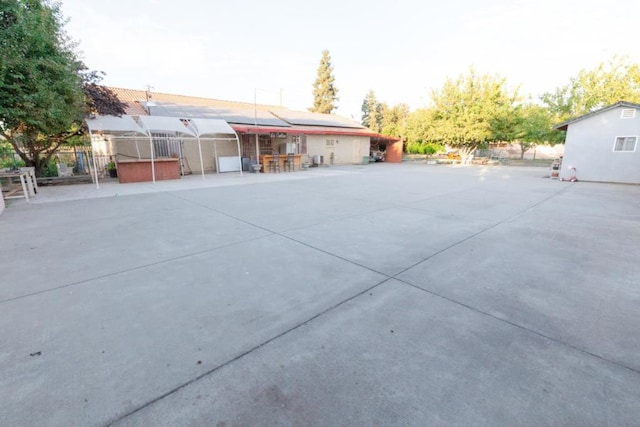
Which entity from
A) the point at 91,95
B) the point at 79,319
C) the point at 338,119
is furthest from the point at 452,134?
the point at 79,319

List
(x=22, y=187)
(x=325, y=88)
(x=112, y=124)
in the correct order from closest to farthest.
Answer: (x=22, y=187) → (x=112, y=124) → (x=325, y=88)

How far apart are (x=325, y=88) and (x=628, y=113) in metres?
33.8

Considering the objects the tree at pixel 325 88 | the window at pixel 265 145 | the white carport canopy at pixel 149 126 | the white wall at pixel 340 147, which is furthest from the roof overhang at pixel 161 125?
the tree at pixel 325 88

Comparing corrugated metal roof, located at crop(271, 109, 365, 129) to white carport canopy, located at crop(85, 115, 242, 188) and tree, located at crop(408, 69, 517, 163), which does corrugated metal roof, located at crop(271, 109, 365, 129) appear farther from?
white carport canopy, located at crop(85, 115, 242, 188)

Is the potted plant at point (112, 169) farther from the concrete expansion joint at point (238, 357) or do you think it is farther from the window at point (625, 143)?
the window at point (625, 143)

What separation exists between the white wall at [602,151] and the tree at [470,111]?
6.99 meters

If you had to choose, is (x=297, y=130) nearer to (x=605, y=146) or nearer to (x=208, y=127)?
(x=208, y=127)

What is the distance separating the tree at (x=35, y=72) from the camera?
759 centimetres

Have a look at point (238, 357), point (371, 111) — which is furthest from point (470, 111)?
→ point (371, 111)

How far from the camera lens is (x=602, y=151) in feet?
42.8

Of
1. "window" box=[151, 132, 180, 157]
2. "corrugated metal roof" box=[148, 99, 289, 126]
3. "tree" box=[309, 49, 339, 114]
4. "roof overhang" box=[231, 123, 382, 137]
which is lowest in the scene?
"window" box=[151, 132, 180, 157]

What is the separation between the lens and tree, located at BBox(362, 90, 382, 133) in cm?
4831

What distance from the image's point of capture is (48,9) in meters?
8.75

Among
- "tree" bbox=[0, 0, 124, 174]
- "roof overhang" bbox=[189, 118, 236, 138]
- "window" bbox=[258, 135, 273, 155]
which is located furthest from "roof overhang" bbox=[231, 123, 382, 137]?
"tree" bbox=[0, 0, 124, 174]
